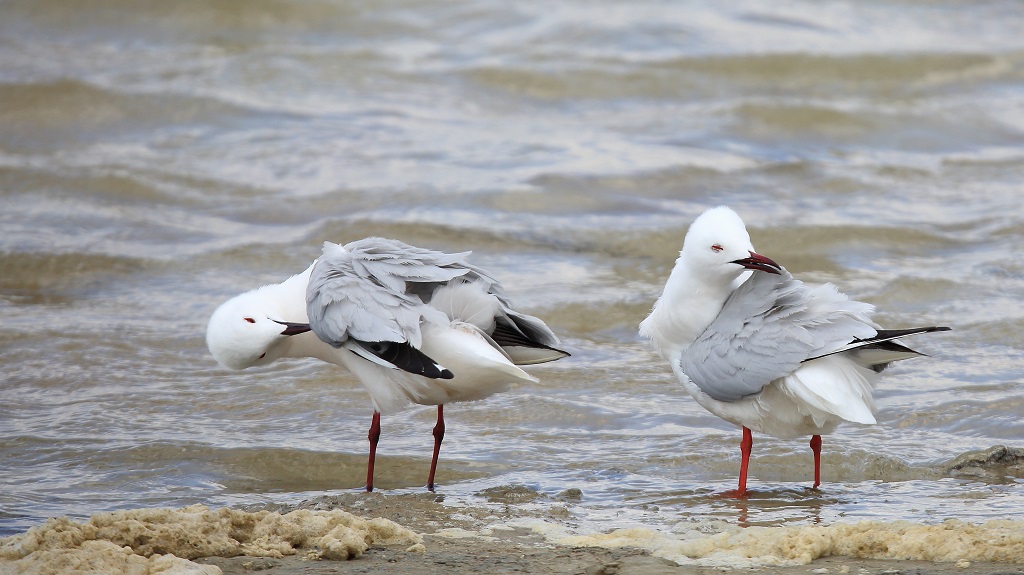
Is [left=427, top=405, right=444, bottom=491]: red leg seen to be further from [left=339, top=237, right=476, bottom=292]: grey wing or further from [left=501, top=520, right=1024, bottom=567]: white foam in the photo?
[left=501, top=520, right=1024, bottom=567]: white foam

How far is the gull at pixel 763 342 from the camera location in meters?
4.67

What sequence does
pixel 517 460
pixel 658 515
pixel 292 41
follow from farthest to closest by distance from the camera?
pixel 292 41, pixel 517 460, pixel 658 515

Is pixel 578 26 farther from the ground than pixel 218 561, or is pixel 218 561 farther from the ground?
pixel 578 26

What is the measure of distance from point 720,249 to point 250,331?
1905 millimetres

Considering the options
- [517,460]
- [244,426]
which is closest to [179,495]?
[244,426]

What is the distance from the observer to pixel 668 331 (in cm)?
519

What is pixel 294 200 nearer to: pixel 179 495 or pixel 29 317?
pixel 29 317

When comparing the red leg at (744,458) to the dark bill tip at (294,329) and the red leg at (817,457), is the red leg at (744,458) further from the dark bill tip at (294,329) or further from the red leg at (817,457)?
the dark bill tip at (294,329)

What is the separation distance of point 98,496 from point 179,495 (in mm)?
322

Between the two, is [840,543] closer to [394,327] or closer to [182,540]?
[394,327]

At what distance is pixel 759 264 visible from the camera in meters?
4.84

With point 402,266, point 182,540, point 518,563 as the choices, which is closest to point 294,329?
point 402,266

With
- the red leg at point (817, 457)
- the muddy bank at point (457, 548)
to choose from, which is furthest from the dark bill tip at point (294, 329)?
the red leg at point (817, 457)

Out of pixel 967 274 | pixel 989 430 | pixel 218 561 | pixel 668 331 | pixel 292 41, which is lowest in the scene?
pixel 218 561
